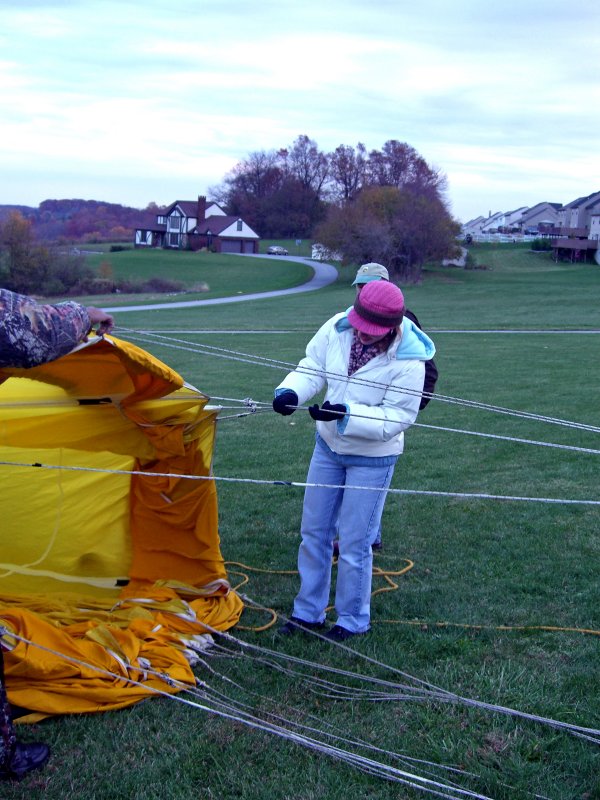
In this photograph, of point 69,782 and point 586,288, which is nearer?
point 69,782

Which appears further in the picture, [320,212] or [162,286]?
[320,212]

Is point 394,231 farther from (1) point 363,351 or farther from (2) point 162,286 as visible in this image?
(1) point 363,351

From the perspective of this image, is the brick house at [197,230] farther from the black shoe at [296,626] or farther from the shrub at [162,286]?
the black shoe at [296,626]

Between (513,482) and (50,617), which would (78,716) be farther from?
(513,482)

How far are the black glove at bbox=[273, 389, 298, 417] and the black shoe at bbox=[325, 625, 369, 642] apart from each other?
1.15m

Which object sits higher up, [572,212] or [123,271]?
[572,212]

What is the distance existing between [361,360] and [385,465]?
543 mm

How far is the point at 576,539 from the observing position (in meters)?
5.71

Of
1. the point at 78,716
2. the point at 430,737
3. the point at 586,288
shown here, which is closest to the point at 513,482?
the point at 430,737

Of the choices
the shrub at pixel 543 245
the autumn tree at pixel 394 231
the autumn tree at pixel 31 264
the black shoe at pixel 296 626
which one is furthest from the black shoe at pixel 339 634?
the shrub at pixel 543 245

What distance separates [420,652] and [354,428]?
1137mm

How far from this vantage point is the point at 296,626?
14.6 ft

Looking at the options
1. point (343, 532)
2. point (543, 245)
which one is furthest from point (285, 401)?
point (543, 245)

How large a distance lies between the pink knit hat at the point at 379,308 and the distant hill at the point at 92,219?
237ft
